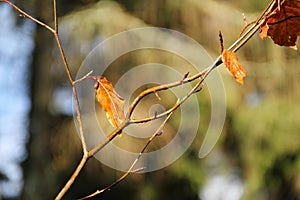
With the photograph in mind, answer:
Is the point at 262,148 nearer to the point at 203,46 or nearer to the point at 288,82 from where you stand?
the point at 288,82

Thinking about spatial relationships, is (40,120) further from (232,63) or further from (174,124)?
(232,63)

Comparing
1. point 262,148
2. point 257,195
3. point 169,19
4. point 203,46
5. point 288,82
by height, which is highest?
point 169,19

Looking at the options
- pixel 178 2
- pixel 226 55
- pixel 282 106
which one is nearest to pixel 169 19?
pixel 178 2

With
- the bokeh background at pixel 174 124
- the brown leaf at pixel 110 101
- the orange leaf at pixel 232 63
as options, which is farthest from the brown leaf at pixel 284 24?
the bokeh background at pixel 174 124

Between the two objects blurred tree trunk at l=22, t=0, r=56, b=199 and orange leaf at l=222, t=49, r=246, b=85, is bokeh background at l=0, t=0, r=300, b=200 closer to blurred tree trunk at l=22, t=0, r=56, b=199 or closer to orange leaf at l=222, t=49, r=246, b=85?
blurred tree trunk at l=22, t=0, r=56, b=199

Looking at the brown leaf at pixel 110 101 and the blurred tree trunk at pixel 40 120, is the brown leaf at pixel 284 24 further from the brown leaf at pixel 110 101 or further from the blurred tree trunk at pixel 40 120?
the blurred tree trunk at pixel 40 120

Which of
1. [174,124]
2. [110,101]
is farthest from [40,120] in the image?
[110,101]
